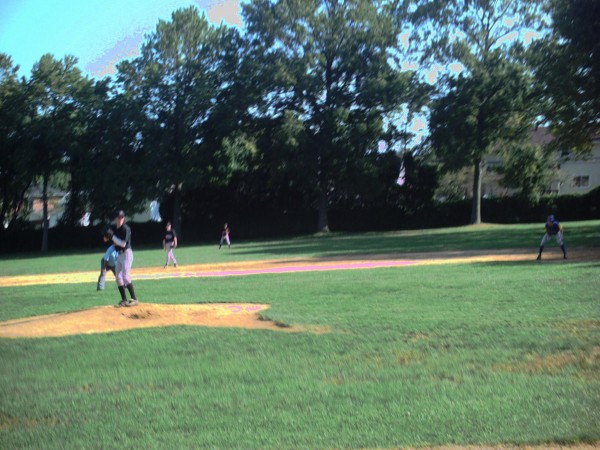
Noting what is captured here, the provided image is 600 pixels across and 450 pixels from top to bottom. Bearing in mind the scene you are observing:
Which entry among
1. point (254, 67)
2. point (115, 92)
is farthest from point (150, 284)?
point (115, 92)

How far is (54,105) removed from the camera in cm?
5572

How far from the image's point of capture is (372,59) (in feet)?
176

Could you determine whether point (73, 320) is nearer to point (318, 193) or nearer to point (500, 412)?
point (500, 412)

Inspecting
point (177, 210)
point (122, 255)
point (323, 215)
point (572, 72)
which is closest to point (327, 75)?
point (323, 215)

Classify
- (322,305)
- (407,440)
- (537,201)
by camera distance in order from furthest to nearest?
(537,201)
(322,305)
(407,440)

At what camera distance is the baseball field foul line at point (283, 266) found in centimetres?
2169

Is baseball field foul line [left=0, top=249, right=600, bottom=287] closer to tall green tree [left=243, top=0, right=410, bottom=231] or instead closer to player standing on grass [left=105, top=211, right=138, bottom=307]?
player standing on grass [left=105, top=211, right=138, bottom=307]

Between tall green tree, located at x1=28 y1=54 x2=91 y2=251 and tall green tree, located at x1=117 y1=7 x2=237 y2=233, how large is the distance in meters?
4.71

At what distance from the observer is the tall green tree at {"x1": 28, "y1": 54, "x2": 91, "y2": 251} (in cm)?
5394

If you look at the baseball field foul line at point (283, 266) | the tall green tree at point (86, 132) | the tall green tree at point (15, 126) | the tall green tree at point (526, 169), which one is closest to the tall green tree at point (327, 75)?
the tall green tree at point (526, 169)

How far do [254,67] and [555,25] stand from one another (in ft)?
91.1

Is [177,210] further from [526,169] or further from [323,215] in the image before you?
[526,169]

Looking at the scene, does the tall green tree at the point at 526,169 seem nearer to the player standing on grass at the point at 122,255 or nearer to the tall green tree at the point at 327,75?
the tall green tree at the point at 327,75

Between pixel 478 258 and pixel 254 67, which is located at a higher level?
pixel 254 67
